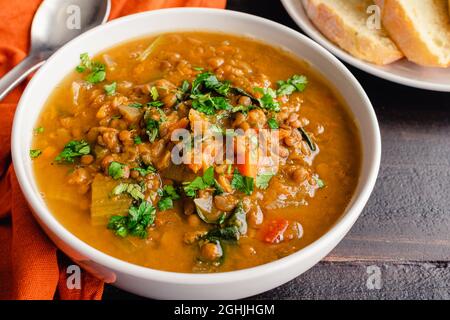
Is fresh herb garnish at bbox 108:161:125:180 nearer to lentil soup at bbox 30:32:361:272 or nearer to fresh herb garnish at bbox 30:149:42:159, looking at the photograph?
lentil soup at bbox 30:32:361:272

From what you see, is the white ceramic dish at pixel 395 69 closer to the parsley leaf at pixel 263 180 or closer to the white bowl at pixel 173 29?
the white bowl at pixel 173 29

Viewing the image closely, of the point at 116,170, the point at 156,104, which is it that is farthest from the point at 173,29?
the point at 116,170

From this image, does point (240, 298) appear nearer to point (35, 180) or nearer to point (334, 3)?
point (35, 180)

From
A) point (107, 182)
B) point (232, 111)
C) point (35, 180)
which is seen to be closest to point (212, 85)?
point (232, 111)

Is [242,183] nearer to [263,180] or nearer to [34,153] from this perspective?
[263,180]

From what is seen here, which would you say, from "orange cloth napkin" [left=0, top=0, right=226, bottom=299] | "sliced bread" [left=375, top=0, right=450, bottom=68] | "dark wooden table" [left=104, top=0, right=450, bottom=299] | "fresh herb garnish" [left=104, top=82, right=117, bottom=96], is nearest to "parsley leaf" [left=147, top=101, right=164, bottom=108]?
"fresh herb garnish" [left=104, top=82, right=117, bottom=96]

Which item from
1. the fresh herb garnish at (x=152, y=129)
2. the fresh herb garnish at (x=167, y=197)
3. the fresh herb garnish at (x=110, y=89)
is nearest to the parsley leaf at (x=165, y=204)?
the fresh herb garnish at (x=167, y=197)

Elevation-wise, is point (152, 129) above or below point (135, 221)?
above
